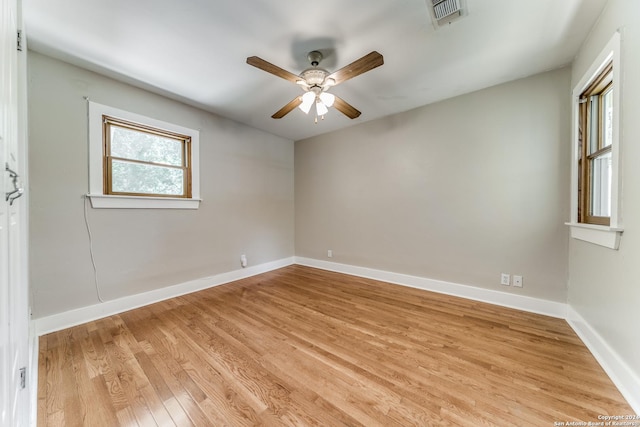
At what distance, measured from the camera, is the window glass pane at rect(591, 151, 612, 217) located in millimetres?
1846

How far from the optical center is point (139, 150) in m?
2.70

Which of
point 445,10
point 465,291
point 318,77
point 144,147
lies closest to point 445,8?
point 445,10

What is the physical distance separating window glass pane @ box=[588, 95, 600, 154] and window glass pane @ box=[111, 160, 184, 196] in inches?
168

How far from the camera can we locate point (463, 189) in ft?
9.45

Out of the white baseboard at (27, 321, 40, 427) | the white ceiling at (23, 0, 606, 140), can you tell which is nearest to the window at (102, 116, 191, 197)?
the white ceiling at (23, 0, 606, 140)

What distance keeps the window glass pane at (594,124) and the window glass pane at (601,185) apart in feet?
0.38

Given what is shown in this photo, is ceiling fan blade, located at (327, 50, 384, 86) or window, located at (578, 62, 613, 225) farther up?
ceiling fan blade, located at (327, 50, 384, 86)

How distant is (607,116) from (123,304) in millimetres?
4757

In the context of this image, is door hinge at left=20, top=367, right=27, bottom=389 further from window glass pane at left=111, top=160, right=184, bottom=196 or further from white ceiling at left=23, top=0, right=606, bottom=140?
white ceiling at left=23, top=0, right=606, bottom=140

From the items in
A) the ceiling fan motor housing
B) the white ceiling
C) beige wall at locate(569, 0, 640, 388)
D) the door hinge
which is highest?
the white ceiling

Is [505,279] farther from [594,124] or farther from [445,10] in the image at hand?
[445,10]

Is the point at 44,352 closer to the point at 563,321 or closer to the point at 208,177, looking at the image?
the point at 208,177

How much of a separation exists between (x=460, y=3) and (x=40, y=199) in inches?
144

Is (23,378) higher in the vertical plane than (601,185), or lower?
lower
